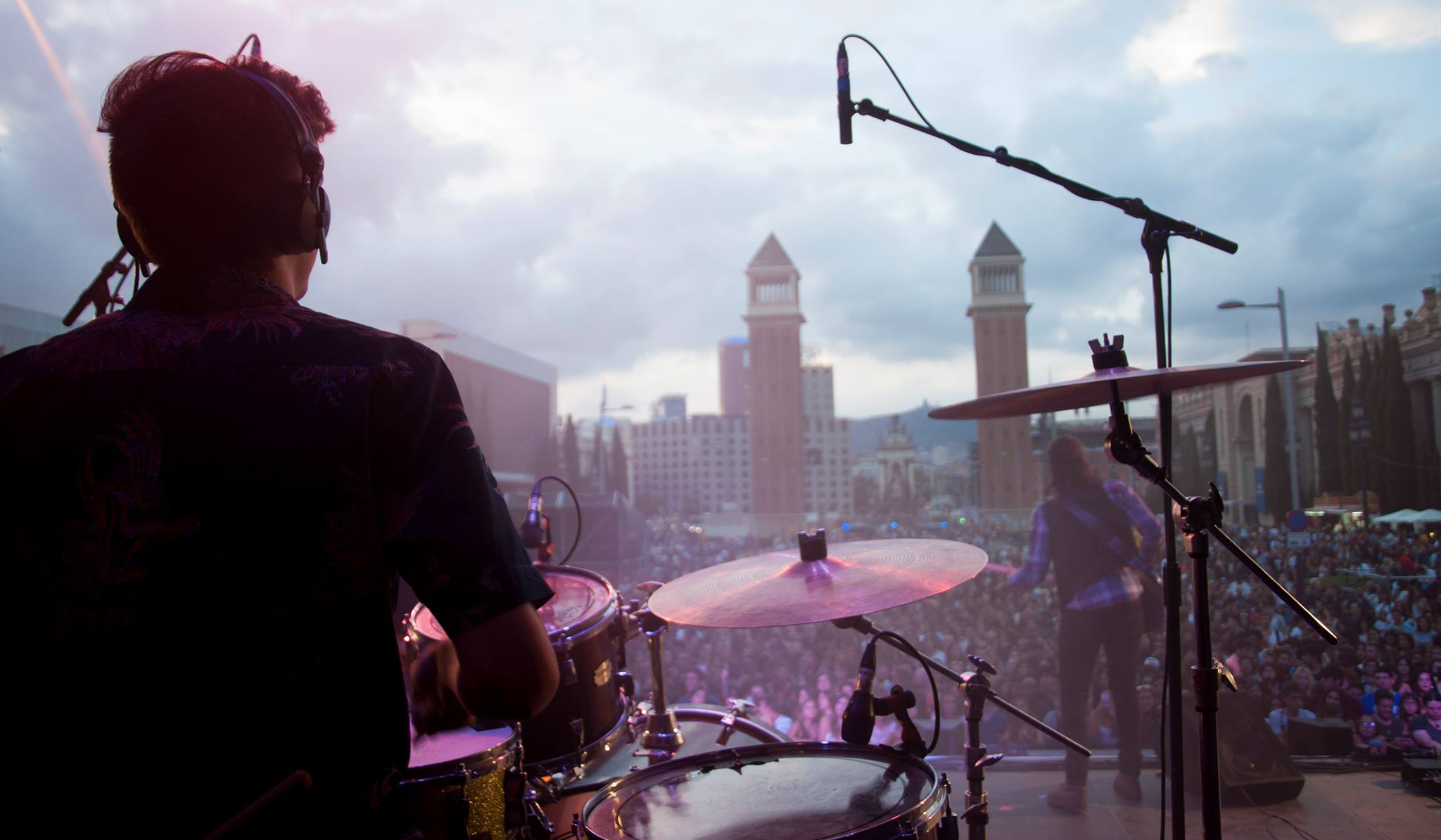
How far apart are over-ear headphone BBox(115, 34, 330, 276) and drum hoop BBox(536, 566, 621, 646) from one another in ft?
4.97

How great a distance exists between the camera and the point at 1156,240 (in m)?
2.26

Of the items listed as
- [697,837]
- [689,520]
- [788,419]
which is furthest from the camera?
[788,419]

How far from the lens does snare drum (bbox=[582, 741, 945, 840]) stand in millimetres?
1532

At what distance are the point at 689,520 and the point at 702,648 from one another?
371 centimetres

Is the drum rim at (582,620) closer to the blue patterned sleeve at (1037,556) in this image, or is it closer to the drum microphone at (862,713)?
the drum microphone at (862,713)

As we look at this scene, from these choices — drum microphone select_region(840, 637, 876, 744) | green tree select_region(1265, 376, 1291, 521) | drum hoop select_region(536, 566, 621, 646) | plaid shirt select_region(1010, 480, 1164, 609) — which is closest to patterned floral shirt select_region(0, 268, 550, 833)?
drum microphone select_region(840, 637, 876, 744)

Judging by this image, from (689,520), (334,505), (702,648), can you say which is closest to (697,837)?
(334,505)

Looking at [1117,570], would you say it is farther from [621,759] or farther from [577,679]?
[577,679]

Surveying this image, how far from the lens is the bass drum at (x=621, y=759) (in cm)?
240

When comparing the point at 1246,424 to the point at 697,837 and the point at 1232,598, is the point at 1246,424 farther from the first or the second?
the point at 697,837

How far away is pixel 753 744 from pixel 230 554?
1.53 m

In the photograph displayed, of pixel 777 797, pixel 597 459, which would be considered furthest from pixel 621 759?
pixel 597 459

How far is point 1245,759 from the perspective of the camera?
3531 mm

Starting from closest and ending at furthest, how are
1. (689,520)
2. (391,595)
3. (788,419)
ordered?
(391,595), (689,520), (788,419)
